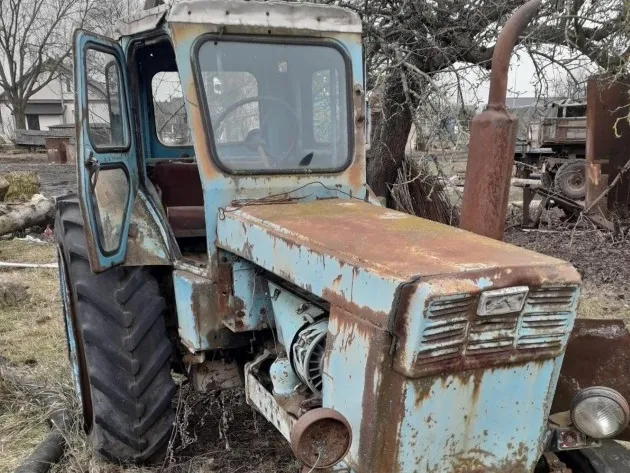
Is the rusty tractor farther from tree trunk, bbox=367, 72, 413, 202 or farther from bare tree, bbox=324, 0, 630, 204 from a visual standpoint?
tree trunk, bbox=367, 72, 413, 202

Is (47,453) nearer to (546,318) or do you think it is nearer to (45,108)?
(546,318)

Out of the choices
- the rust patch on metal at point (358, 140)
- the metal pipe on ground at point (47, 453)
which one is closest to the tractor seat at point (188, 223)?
the rust patch on metal at point (358, 140)

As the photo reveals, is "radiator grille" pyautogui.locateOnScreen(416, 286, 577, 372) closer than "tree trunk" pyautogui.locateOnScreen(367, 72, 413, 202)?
Yes

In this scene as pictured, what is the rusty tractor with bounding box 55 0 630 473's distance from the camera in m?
2.15

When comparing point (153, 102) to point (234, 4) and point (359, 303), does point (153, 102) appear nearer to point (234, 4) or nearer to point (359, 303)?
point (234, 4)

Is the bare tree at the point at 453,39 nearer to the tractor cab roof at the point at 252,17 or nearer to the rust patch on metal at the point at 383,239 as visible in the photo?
the tractor cab roof at the point at 252,17

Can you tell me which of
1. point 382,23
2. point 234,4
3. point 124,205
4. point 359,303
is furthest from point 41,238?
point 359,303

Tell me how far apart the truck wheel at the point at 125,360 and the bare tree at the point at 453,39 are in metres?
4.10

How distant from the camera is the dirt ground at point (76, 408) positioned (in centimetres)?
357

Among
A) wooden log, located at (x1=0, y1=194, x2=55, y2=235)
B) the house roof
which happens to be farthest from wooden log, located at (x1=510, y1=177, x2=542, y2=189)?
the house roof

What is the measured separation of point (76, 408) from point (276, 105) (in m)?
2.11

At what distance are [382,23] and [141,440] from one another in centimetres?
588

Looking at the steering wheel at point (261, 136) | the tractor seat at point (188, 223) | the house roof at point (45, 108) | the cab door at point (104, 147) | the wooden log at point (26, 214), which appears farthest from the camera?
the house roof at point (45, 108)

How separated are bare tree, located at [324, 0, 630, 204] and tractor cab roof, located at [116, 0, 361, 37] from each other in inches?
133
